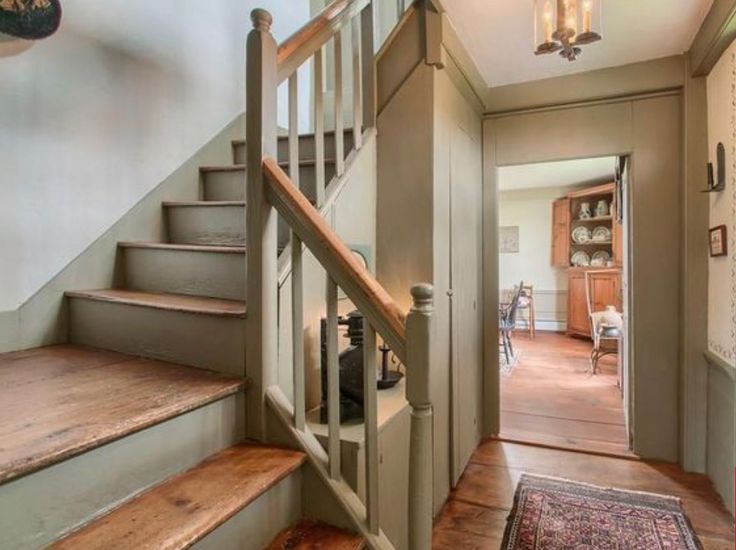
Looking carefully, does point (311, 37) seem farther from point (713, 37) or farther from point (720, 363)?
point (720, 363)

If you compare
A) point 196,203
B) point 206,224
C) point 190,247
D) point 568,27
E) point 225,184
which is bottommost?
point 190,247

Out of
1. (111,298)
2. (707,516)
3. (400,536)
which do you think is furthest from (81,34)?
(707,516)

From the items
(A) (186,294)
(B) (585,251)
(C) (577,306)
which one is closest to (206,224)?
(A) (186,294)

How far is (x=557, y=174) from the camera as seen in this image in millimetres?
6590

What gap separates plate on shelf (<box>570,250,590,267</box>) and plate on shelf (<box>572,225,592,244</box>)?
0.21m

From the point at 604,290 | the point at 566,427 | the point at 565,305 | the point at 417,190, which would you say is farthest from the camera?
the point at 565,305

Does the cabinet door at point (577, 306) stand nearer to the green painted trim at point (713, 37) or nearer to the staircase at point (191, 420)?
the green painted trim at point (713, 37)

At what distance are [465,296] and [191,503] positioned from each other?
212 centimetres

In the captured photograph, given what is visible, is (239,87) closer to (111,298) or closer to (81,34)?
(81,34)

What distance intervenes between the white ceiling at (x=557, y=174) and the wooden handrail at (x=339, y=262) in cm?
480

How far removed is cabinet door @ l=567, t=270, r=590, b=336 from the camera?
6.98 metres

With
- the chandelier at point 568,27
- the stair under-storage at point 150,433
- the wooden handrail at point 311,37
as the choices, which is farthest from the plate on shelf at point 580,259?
the stair under-storage at point 150,433

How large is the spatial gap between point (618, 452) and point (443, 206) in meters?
2.13

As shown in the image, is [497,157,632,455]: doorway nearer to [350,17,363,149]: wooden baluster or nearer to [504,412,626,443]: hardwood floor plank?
[504,412,626,443]: hardwood floor plank
